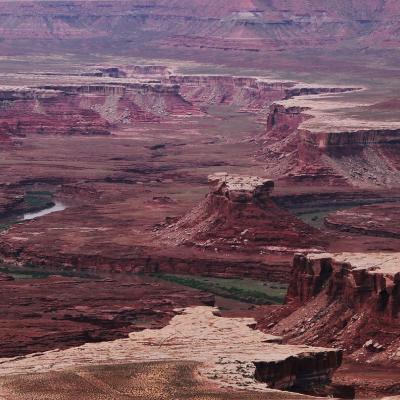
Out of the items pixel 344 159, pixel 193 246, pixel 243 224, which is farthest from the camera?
pixel 344 159

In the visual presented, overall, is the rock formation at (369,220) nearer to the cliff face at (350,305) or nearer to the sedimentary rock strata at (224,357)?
the cliff face at (350,305)

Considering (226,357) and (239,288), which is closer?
(226,357)

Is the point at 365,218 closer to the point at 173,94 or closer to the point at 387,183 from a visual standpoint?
the point at 387,183

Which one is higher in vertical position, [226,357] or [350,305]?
[226,357]

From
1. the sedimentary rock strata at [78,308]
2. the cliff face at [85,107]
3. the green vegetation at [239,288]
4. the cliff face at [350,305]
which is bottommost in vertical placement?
the cliff face at [85,107]

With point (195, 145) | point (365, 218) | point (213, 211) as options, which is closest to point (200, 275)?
point (213, 211)

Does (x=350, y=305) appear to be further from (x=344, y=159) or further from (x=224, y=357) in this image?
(x=344, y=159)

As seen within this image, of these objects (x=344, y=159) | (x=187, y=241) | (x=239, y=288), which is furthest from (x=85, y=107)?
(x=239, y=288)

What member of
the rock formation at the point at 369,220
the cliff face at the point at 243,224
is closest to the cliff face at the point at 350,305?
the cliff face at the point at 243,224
